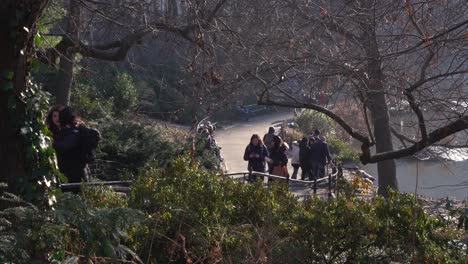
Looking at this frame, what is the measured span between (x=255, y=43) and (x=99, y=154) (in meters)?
4.39

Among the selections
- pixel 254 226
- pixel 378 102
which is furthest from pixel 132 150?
pixel 254 226

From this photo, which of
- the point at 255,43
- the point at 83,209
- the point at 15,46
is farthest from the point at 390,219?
the point at 255,43

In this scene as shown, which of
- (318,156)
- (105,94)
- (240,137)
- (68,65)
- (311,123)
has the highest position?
(105,94)

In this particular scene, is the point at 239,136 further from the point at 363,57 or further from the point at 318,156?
the point at 363,57

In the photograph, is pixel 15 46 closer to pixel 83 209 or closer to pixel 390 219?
pixel 83 209

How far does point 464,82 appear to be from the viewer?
8375 millimetres

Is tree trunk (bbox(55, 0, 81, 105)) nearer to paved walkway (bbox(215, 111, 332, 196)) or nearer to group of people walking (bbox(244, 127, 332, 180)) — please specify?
group of people walking (bbox(244, 127, 332, 180))

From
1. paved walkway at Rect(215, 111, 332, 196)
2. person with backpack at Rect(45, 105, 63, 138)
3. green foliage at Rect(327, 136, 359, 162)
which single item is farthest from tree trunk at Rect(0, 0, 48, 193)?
green foliage at Rect(327, 136, 359, 162)

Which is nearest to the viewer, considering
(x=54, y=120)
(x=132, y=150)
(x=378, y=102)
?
(x=54, y=120)

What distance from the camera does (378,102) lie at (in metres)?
11.5

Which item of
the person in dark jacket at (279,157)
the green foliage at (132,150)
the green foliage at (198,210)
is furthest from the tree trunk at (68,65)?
the person in dark jacket at (279,157)

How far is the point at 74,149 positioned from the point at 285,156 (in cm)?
749

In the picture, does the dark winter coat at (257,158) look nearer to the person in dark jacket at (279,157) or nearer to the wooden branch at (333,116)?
the person in dark jacket at (279,157)

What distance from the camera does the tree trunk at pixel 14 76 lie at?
5.05 metres
